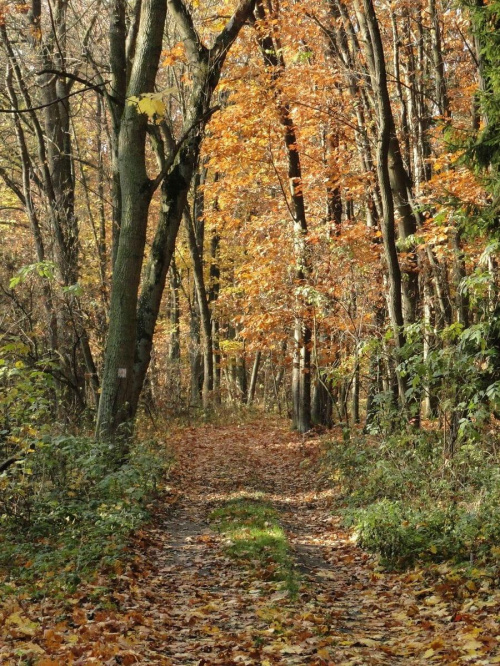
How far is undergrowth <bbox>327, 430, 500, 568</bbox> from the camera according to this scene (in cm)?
764

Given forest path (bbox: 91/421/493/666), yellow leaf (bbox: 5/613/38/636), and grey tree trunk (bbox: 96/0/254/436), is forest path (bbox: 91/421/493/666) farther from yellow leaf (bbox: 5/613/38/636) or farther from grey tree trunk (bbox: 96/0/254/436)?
grey tree trunk (bbox: 96/0/254/436)

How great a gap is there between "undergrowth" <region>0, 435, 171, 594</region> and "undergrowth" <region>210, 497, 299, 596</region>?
121 centimetres

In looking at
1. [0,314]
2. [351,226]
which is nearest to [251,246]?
[351,226]

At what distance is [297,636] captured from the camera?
5.77m

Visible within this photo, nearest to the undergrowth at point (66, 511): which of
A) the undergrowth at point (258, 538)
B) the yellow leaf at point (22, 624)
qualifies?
the yellow leaf at point (22, 624)

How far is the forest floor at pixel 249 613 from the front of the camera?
5.27 meters

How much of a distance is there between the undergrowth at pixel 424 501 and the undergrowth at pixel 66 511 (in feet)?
9.92

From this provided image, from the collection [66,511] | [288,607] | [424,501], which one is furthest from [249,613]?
[424,501]

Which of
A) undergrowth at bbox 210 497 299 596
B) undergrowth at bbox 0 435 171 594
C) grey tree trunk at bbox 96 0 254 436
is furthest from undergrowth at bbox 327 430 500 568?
grey tree trunk at bbox 96 0 254 436

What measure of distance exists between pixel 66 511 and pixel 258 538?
7.87ft

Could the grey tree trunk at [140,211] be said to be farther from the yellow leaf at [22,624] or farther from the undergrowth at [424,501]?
the yellow leaf at [22,624]

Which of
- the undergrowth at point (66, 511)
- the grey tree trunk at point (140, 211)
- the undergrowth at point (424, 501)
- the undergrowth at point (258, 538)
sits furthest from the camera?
the grey tree trunk at point (140, 211)

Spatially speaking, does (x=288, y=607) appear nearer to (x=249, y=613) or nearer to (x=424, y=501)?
(x=249, y=613)

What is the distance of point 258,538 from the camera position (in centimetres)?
909
